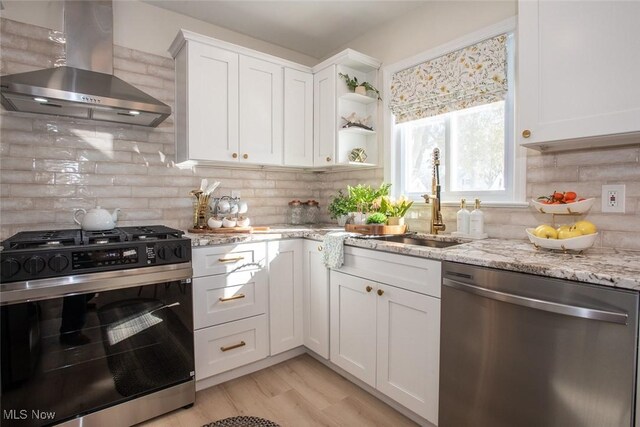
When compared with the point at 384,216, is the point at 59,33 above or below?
above

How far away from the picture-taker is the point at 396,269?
5.70ft

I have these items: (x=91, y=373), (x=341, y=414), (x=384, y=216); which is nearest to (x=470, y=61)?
(x=384, y=216)

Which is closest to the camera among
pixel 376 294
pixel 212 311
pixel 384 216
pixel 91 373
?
pixel 91 373

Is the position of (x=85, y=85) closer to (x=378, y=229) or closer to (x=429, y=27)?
(x=378, y=229)

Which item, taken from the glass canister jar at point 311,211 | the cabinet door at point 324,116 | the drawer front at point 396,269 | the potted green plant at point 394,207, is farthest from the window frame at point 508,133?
the glass canister jar at point 311,211

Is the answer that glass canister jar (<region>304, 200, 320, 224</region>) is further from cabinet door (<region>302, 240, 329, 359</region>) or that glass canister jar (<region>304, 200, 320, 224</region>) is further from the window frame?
the window frame

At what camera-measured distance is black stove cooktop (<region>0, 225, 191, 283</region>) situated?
55.4 inches

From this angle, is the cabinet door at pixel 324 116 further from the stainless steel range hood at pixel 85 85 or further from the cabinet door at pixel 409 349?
the cabinet door at pixel 409 349

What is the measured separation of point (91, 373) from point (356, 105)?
252 cm

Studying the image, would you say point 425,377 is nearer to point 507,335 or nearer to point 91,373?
point 507,335

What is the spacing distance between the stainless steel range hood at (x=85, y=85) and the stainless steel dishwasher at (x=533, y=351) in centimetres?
200

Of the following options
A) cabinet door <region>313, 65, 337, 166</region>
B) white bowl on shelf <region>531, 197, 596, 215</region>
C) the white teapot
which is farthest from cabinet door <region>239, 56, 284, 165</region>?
white bowl on shelf <region>531, 197, 596, 215</region>

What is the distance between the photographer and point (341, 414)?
1.81 m

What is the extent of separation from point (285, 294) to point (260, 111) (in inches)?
56.6
